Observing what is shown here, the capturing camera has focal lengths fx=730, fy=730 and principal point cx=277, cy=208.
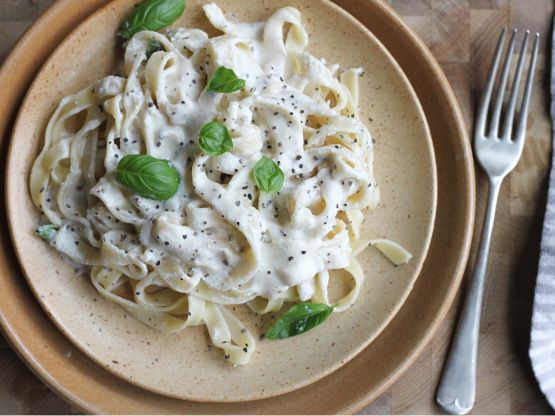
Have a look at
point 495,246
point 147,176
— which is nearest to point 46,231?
point 147,176

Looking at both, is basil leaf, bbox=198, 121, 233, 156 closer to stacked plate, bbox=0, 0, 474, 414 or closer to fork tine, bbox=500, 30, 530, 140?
stacked plate, bbox=0, 0, 474, 414

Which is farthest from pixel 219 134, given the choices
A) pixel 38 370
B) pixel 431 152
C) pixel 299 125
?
pixel 38 370

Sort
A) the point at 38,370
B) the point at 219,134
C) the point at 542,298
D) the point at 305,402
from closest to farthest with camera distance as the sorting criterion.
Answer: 1. the point at 219,134
2. the point at 38,370
3. the point at 305,402
4. the point at 542,298

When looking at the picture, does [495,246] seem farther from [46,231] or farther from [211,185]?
[46,231]

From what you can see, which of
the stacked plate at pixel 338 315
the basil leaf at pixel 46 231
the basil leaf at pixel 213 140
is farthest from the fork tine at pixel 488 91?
the basil leaf at pixel 46 231

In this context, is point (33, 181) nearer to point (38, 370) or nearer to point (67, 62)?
point (67, 62)
